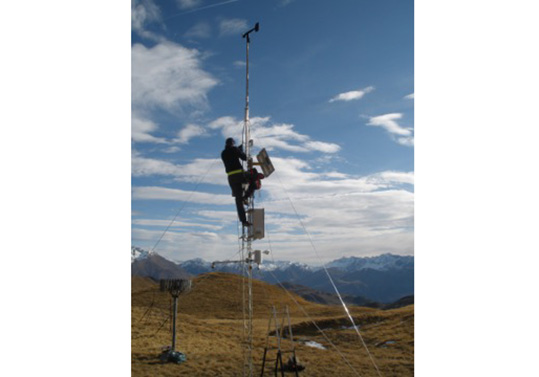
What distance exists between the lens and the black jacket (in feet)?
15.9

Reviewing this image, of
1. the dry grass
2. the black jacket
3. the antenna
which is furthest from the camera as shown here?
the antenna

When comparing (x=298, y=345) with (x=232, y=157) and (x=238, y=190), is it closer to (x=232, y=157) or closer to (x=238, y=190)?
(x=238, y=190)

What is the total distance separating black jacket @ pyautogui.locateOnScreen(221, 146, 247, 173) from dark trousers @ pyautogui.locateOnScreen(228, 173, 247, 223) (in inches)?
3.8

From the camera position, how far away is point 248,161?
16.7ft

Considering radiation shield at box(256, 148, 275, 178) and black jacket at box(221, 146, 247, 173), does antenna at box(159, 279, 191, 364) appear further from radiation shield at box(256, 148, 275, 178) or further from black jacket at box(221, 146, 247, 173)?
radiation shield at box(256, 148, 275, 178)

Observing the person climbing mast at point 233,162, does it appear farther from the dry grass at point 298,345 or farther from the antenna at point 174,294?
the dry grass at point 298,345

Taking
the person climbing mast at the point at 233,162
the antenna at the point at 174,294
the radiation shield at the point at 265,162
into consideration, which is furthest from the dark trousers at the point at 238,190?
the antenna at the point at 174,294

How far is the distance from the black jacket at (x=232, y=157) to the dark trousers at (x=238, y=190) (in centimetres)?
10

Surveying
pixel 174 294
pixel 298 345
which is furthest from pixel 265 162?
pixel 298 345

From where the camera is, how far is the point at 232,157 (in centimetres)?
488

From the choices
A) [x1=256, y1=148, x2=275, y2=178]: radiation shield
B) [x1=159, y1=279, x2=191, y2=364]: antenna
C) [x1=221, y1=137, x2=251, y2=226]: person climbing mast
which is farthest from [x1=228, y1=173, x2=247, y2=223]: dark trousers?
[x1=159, y1=279, x2=191, y2=364]: antenna
